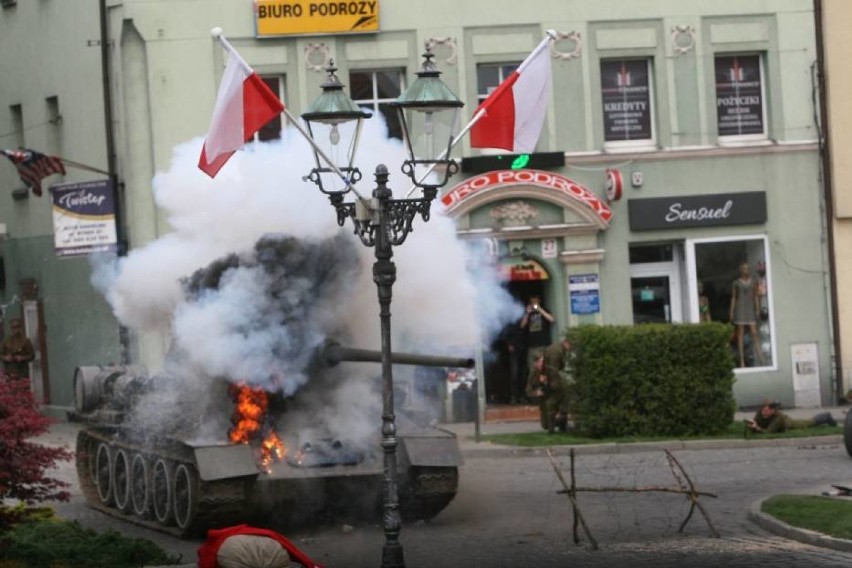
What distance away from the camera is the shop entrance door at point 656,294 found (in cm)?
2994

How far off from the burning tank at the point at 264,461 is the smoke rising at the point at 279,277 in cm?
35

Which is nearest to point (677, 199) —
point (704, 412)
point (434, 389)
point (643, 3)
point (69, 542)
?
point (643, 3)

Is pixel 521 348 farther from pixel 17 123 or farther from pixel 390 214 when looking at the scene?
pixel 390 214

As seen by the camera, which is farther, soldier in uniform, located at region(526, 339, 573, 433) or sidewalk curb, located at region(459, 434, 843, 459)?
soldier in uniform, located at region(526, 339, 573, 433)

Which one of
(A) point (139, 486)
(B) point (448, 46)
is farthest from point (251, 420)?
(B) point (448, 46)

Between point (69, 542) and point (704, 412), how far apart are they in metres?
11.6

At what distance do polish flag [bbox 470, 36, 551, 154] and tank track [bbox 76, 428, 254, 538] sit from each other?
4.14 meters

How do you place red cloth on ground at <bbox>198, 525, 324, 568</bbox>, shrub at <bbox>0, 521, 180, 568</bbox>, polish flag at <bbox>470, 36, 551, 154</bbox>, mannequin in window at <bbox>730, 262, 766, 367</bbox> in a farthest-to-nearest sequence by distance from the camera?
mannequin in window at <bbox>730, 262, 766, 367</bbox> < polish flag at <bbox>470, 36, 551, 154</bbox> < shrub at <bbox>0, 521, 180, 568</bbox> < red cloth on ground at <bbox>198, 525, 324, 568</bbox>

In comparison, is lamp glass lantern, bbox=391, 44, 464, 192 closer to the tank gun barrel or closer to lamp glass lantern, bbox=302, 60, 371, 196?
lamp glass lantern, bbox=302, 60, 371, 196

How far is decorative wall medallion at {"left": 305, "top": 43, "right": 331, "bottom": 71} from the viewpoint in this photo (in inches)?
1137

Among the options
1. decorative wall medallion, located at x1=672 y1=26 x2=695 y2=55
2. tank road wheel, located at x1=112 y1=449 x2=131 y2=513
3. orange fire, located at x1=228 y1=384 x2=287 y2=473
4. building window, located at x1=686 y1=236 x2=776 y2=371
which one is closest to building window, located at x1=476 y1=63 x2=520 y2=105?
decorative wall medallion, located at x1=672 y1=26 x2=695 y2=55

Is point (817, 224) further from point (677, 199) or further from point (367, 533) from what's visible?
point (367, 533)

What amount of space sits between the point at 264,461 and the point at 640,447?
301 inches

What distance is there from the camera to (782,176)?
29844 millimetres
